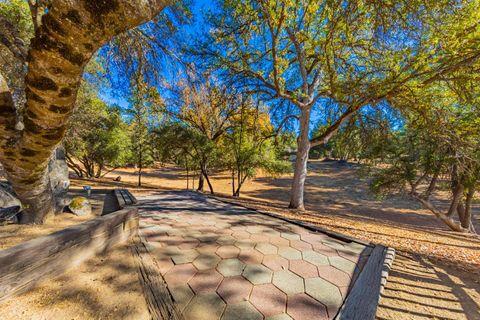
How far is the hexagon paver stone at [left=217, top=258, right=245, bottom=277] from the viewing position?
204 cm

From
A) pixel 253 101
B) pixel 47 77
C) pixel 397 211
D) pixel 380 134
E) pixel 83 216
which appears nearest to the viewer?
pixel 47 77

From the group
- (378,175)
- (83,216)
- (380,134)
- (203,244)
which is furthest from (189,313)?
(378,175)

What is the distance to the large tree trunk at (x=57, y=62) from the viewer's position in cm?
112

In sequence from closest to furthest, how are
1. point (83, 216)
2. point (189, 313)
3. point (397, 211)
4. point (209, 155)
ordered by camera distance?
point (189, 313) < point (83, 216) < point (209, 155) < point (397, 211)

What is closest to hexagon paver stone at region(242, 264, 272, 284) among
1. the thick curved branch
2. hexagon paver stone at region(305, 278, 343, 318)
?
hexagon paver stone at region(305, 278, 343, 318)

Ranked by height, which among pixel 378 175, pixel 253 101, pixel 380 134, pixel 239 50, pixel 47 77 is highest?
pixel 239 50

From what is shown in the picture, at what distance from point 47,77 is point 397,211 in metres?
18.6

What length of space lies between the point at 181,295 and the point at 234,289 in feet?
1.66

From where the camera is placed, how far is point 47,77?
4.28 feet

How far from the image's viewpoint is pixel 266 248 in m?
2.71

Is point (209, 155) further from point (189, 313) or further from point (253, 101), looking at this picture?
point (189, 313)

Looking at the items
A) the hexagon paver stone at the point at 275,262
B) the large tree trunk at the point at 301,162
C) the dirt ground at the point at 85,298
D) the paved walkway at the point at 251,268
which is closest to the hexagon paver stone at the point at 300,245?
the paved walkway at the point at 251,268

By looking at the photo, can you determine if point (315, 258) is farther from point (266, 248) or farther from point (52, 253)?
point (52, 253)

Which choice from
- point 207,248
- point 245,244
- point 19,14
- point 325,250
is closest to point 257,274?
point 245,244
